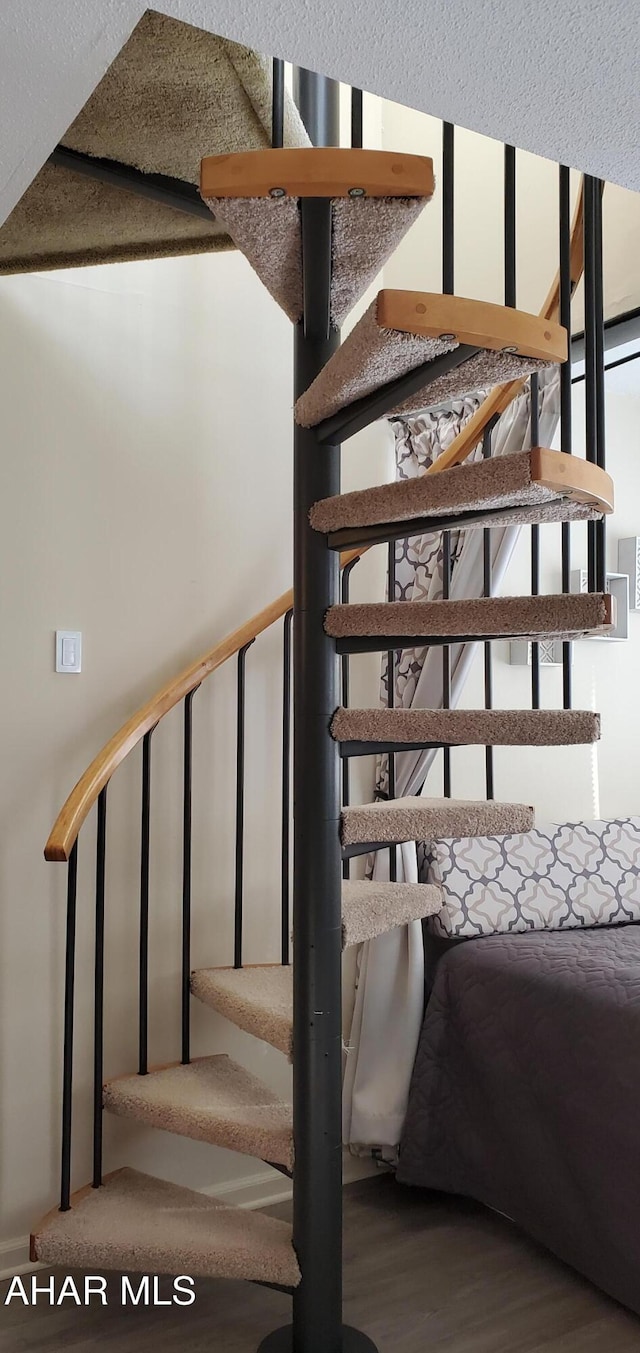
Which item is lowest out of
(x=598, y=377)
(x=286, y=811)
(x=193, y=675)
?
(x=286, y=811)

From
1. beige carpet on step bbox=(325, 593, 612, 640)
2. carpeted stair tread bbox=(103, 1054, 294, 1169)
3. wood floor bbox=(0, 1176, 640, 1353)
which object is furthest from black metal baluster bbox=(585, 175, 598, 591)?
wood floor bbox=(0, 1176, 640, 1353)

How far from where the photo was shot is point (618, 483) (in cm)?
381

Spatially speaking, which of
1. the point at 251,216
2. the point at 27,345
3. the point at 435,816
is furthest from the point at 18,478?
the point at 435,816

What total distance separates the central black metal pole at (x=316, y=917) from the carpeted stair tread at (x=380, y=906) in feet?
0.21

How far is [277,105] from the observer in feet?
5.68

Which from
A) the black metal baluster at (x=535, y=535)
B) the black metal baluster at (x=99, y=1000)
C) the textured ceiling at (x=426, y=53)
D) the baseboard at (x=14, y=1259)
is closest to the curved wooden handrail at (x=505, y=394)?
the black metal baluster at (x=535, y=535)

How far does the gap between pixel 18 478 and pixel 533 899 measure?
6.19 ft

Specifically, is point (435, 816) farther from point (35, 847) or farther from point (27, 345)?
point (27, 345)

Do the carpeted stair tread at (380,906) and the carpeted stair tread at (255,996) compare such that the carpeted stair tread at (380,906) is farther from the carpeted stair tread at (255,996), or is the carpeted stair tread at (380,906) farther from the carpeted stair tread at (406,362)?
the carpeted stair tread at (406,362)

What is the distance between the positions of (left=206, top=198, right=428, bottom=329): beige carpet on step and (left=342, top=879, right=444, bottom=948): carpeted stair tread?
122cm

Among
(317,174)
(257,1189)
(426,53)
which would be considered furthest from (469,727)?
(257,1189)

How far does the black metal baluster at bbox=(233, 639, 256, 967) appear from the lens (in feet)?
9.07

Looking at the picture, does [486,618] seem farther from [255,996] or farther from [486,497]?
[255,996]

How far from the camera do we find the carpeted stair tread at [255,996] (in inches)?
83.0
